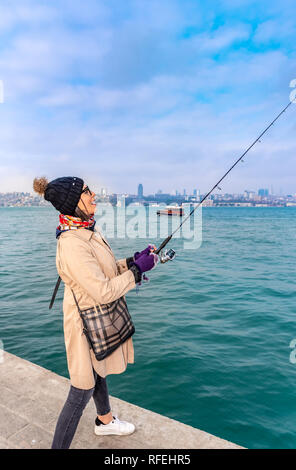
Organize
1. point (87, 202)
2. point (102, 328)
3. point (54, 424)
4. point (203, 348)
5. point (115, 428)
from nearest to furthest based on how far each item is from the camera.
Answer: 1. point (102, 328)
2. point (87, 202)
3. point (115, 428)
4. point (54, 424)
5. point (203, 348)

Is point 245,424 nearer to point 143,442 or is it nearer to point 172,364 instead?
point 172,364

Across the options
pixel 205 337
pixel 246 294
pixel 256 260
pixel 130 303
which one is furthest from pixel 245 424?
pixel 256 260

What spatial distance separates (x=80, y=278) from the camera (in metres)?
2.20

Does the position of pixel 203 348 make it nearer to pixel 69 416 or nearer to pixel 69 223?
pixel 69 416

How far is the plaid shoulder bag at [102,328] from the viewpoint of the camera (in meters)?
2.33

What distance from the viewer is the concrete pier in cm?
273

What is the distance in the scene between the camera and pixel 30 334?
24.3 feet

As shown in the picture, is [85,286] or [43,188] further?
[43,188]

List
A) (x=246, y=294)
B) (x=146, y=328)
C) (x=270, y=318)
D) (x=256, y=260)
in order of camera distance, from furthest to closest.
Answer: (x=256, y=260), (x=246, y=294), (x=270, y=318), (x=146, y=328)

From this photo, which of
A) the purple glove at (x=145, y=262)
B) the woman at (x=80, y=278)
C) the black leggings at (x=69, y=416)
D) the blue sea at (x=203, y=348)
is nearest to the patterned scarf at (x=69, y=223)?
the woman at (x=80, y=278)

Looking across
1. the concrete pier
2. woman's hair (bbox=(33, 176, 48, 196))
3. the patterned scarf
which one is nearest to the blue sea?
the concrete pier

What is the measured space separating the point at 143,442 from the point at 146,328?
512 cm

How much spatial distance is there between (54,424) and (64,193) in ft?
6.84

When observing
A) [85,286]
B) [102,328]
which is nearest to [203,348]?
[102,328]
